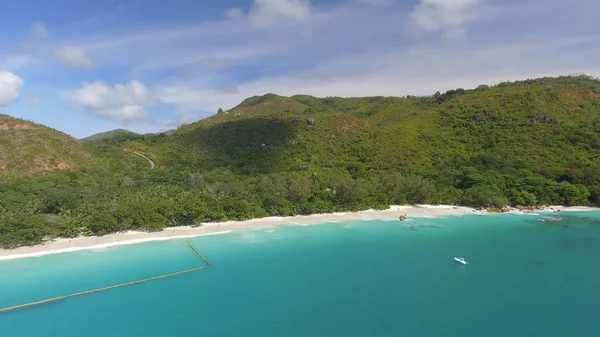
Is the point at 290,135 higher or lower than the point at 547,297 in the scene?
higher

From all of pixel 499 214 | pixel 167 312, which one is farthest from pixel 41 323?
pixel 499 214

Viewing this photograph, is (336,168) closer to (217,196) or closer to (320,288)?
(217,196)

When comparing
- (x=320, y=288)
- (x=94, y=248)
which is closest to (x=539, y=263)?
(x=320, y=288)

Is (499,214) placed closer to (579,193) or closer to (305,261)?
(579,193)

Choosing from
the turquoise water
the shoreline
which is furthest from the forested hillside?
the turquoise water

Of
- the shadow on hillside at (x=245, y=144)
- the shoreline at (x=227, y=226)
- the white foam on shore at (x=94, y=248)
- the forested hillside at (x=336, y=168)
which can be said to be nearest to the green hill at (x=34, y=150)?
the forested hillside at (x=336, y=168)

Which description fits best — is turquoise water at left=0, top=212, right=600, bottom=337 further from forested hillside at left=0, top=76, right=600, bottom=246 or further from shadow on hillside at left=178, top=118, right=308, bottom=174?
shadow on hillside at left=178, top=118, right=308, bottom=174
